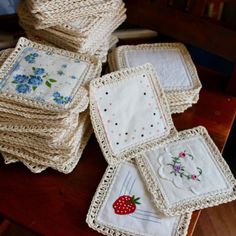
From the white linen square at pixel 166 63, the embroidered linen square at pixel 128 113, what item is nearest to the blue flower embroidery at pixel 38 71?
the embroidered linen square at pixel 128 113

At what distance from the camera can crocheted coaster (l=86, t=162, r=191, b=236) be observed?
0.72m

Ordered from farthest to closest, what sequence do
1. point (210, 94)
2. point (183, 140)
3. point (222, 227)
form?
point (222, 227) → point (210, 94) → point (183, 140)

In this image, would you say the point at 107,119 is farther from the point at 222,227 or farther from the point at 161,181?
the point at 222,227

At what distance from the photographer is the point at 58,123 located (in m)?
0.74

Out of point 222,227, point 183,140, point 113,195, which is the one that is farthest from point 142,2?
point 222,227

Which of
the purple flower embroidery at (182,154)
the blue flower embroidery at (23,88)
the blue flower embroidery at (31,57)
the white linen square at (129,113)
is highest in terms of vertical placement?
the blue flower embroidery at (31,57)

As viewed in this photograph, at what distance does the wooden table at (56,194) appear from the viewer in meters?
0.74

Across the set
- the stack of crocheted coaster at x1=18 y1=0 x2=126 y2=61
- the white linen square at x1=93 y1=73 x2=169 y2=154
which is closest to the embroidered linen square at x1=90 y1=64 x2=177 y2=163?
the white linen square at x1=93 y1=73 x2=169 y2=154

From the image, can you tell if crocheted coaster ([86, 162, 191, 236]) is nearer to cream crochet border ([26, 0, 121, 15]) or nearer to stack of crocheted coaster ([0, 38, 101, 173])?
stack of crocheted coaster ([0, 38, 101, 173])

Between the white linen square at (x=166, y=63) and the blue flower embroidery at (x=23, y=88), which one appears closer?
the blue flower embroidery at (x=23, y=88)

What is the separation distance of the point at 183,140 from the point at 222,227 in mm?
408

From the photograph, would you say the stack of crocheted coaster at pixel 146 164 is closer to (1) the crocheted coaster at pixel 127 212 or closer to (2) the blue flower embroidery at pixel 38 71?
(1) the crocheted coaster at pixel 127 212

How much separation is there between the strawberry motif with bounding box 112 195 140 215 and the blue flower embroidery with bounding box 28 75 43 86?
27cm

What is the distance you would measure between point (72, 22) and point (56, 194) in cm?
35
